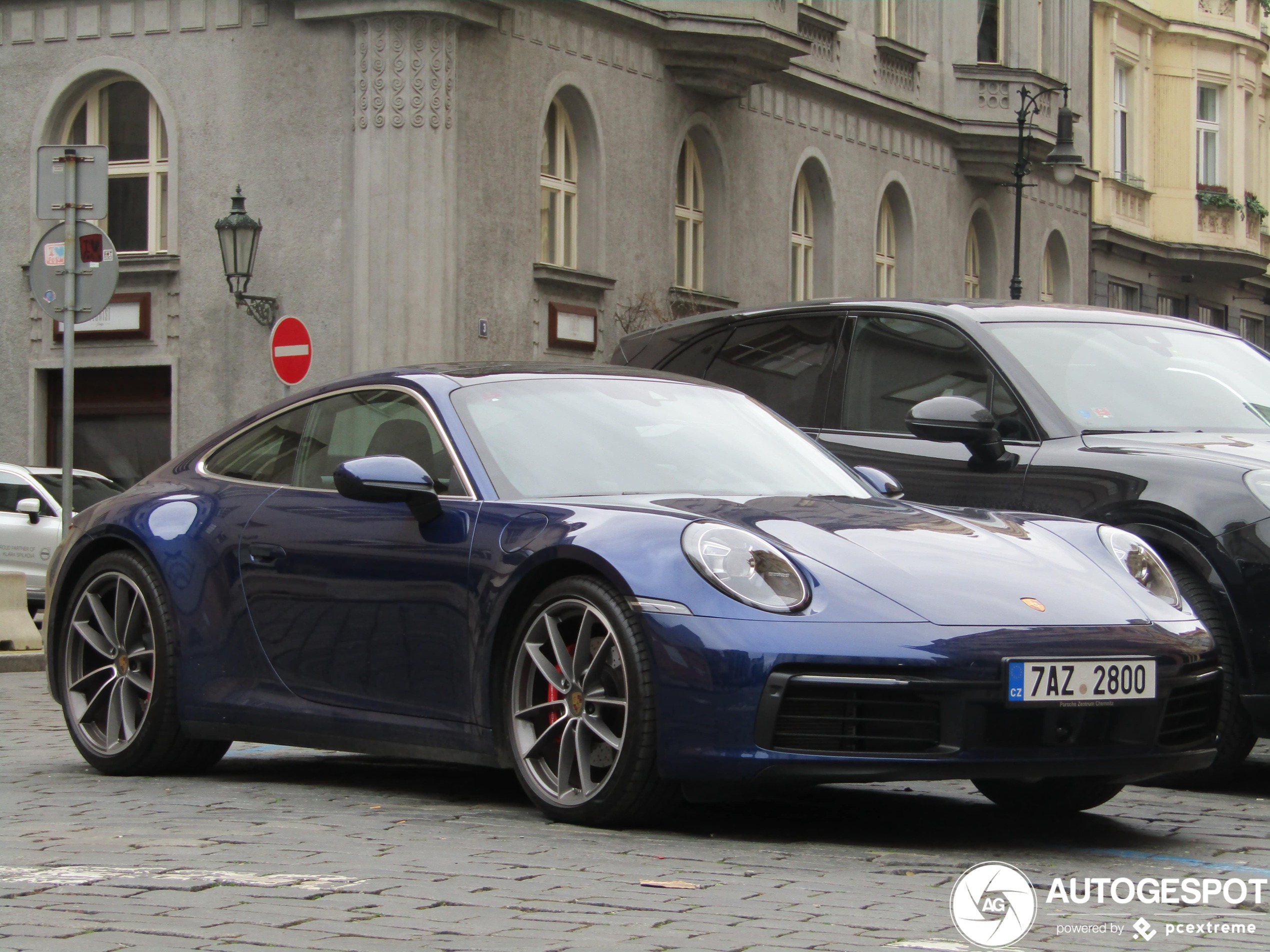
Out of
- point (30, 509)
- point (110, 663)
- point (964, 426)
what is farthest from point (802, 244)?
point (110, 663)

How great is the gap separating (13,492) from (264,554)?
14.8 metres

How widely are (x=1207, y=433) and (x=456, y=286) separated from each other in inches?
623

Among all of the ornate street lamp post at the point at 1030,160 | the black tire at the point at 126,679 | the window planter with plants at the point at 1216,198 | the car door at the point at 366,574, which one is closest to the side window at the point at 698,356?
the car door at the point at 366,574

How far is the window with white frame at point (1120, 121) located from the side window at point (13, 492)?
2805 centimetres

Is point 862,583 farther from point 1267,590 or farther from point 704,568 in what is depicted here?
point 1267,590

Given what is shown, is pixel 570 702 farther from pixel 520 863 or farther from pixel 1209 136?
pixel 1209 136

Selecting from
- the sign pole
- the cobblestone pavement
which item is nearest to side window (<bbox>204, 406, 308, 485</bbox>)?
the cobblestone pavement

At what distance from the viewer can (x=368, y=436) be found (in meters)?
7.12

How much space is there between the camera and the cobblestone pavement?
445 centimetres

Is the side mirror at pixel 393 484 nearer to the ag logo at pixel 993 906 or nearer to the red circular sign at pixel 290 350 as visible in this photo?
the ag logo at pixel 993 906

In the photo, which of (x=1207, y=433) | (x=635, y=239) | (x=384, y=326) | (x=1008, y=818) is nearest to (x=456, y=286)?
(x=384, y=326)

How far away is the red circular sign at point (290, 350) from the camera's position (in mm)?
19281

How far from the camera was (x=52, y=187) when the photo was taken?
14.8m

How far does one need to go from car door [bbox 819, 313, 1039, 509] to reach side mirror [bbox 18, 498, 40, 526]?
13.0m
